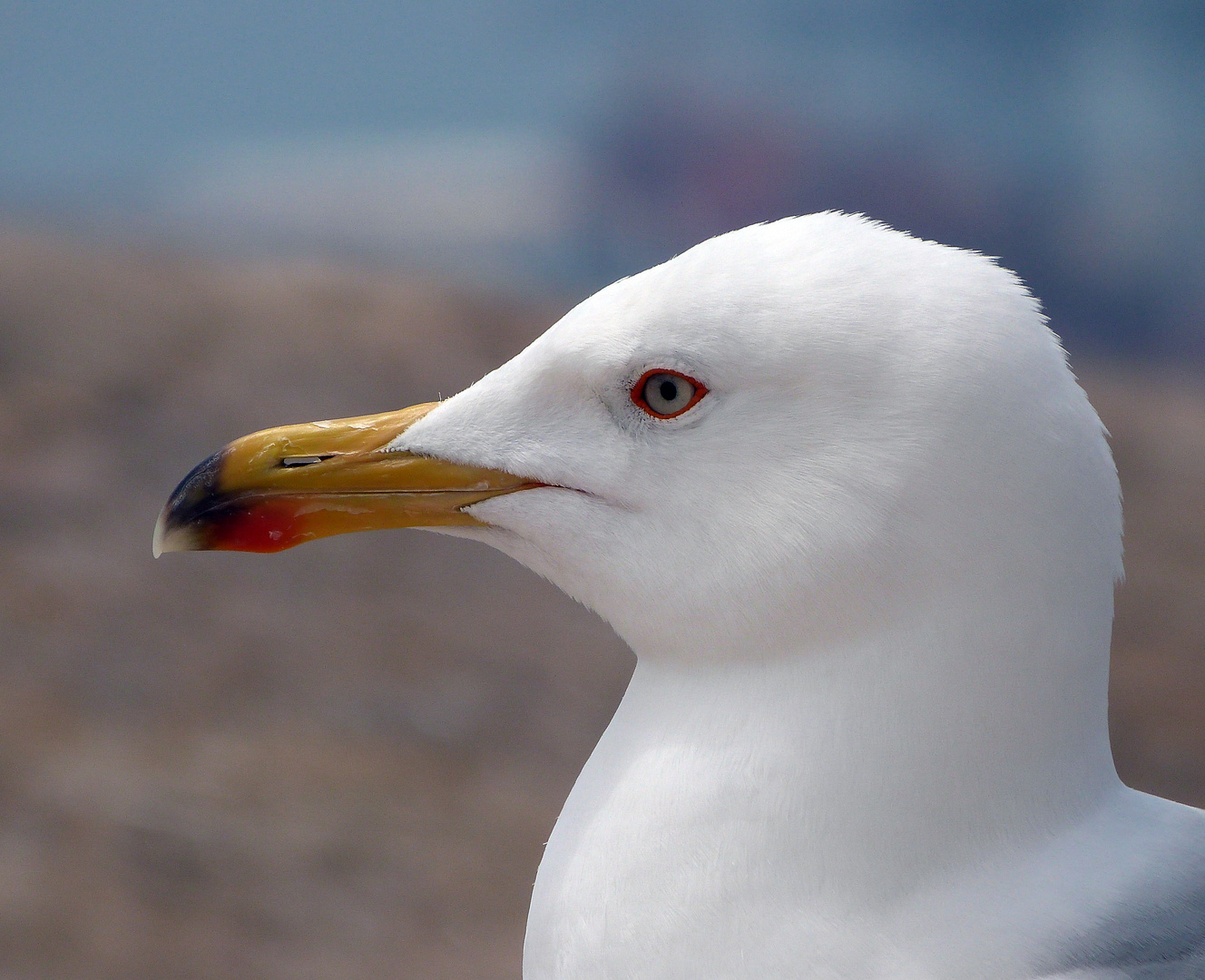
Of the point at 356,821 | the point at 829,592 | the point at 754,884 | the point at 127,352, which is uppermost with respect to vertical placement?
the point at 127,352

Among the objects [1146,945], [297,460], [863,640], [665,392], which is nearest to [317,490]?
[297,460]

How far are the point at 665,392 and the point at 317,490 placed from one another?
0.28 meters

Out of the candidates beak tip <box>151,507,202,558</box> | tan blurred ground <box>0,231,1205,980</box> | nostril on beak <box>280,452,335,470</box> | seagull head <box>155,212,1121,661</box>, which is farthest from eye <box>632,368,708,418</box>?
tan blurred ground <box>0,231,1205,980</box>

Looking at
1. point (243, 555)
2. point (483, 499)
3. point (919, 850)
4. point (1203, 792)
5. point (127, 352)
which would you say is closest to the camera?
point (919, 850)

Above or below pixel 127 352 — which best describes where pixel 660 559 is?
below

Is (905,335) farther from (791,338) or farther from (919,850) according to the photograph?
(919,850)

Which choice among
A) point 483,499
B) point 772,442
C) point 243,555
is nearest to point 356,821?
point 243,555

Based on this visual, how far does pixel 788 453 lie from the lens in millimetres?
758

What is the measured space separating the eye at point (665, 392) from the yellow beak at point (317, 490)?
12 centimetres

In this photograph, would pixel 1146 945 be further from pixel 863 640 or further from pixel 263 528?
pixel 263 528

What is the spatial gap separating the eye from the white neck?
0.18 m

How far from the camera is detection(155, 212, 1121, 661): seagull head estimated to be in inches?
28.3

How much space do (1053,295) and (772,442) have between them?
12.5 feet

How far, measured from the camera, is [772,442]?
0.76m
